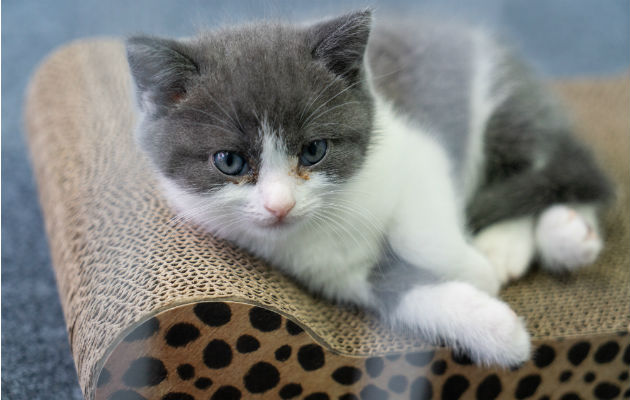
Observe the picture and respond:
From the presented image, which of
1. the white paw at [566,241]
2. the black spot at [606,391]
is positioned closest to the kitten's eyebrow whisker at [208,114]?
the white paw at [566,241]

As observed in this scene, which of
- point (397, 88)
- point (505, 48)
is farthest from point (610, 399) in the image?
point (505, 48)

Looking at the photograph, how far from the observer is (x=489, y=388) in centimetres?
108

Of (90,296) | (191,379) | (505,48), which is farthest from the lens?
(505,48)

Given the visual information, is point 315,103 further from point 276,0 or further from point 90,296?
point 90,296

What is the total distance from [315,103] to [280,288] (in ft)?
1.14

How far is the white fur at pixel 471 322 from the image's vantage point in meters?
1.03

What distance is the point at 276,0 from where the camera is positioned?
1.26m

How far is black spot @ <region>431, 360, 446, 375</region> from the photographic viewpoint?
1.05 m

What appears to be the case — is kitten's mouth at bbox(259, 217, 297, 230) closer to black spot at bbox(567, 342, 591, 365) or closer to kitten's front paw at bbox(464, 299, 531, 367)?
kitten's front paw at bbox(464, 299, 531, 367)

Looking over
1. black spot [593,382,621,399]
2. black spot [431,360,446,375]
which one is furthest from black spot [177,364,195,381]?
black spot [593,382,621,399]

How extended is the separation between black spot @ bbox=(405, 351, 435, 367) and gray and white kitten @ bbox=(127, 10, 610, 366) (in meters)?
0.03

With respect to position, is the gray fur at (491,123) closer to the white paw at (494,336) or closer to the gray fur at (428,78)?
the gray fur at (428,78)

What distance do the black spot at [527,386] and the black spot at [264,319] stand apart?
48 cm

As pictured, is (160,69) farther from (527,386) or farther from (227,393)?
(527,386)
